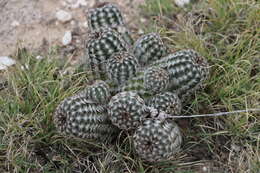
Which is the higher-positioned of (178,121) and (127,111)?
(127,111)

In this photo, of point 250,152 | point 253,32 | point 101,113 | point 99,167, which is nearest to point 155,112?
point 101,113

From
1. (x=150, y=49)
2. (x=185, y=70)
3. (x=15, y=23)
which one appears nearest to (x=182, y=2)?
(x=150, y=49)

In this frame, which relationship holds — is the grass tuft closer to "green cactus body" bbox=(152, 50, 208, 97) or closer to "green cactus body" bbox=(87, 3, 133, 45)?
"green cactus body" bbox=(152, 50, 208, 97)

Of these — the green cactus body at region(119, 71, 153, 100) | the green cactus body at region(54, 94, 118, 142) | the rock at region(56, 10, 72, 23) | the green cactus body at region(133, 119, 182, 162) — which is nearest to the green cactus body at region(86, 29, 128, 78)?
the green cactus body at region(119, 71, 153, 100)

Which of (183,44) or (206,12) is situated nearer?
(183,44)

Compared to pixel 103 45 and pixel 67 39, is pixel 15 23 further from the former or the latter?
pixel 103 45

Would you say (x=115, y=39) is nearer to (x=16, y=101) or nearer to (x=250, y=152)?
(x=16, y=101)
